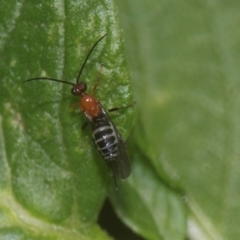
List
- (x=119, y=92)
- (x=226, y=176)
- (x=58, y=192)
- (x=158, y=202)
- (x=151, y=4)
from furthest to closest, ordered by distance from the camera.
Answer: (x=151, y=4) → (x=226, y=176) → (x=158, y=202) → (x=58, y=192) → (x=119, y=92)

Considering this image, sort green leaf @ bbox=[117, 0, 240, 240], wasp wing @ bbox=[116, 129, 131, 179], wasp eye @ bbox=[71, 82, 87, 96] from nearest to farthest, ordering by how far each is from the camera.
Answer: wasp eye @ bbox=[71, 82, 87, 96] → wasp wing @ bbox=[116, 129, 131, 179] → green leaf @ bbox=[117, 0, 240, 240]

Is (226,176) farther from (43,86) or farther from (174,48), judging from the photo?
(43,86)

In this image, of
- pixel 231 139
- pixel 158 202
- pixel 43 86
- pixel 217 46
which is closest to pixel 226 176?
pixel 231 139

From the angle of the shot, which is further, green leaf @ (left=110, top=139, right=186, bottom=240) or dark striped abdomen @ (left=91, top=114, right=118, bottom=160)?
green leaf @ (left=110, top=139, right=186, bottom=240)

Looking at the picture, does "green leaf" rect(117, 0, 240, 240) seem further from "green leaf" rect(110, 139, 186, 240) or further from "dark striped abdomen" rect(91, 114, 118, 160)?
"dark striped abdomen" rect(91, 114, 118, 160)

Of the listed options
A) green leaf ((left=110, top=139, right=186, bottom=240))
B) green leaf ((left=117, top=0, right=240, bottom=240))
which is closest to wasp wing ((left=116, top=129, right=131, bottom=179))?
green leaf ((left=110, top=139, right=186, bottom=240))

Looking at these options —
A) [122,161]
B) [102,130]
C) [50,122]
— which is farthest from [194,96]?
[50,122]

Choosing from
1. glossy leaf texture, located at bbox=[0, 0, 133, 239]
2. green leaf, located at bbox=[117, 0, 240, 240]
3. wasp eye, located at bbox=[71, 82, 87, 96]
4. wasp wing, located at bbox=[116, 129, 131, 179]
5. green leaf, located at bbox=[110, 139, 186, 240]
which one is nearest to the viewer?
glossy leaf texture, located at bbox=[0, 0, 133, 239]
